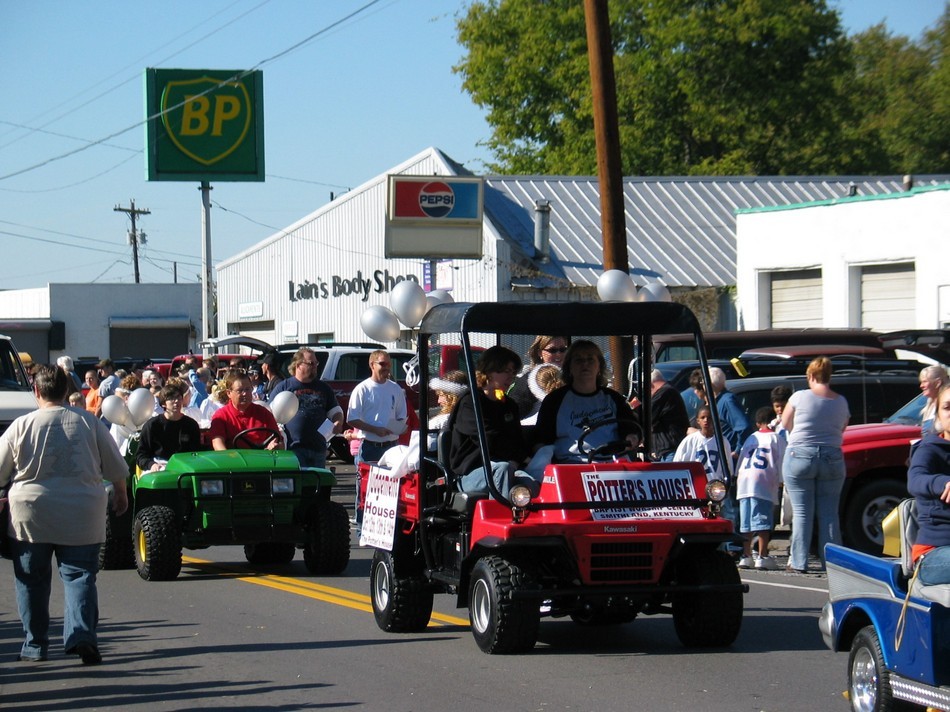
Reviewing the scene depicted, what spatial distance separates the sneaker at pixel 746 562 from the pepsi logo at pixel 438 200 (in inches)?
819

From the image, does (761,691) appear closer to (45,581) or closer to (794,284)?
(45,581)

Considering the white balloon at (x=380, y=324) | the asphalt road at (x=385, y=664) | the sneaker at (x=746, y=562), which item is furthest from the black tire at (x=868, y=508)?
the white balloon at (x=380, y=324)

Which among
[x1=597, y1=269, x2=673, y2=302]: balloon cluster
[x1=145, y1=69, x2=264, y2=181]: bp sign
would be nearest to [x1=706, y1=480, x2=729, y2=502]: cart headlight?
[x1=597, y1=269, x2=673, y2=302]: balloon cluster

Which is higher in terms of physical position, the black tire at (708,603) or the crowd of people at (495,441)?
the crowd of people at (495,441)

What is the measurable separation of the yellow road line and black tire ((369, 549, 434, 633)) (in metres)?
0.43

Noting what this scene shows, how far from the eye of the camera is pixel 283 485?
12.7 m

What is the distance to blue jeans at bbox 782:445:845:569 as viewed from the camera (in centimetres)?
1276

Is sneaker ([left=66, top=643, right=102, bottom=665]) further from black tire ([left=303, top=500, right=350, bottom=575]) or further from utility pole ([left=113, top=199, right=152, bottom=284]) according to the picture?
utility pole ([left=113, top=199, right=152, bottom=284])

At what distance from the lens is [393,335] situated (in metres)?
13.6

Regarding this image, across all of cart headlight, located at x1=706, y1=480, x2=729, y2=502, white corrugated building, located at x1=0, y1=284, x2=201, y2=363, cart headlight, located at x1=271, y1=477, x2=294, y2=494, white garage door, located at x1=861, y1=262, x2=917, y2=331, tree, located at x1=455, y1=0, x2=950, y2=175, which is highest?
tree, located at x1=455, y1=0, x2=950, y2=175

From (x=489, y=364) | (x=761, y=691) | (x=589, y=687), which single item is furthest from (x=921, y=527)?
(x=489, y=364)

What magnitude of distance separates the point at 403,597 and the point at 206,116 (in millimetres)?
34338

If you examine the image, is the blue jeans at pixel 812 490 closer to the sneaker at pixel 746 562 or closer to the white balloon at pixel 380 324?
the sneaker at pixel 746 562

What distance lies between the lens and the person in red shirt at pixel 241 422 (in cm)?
1335
